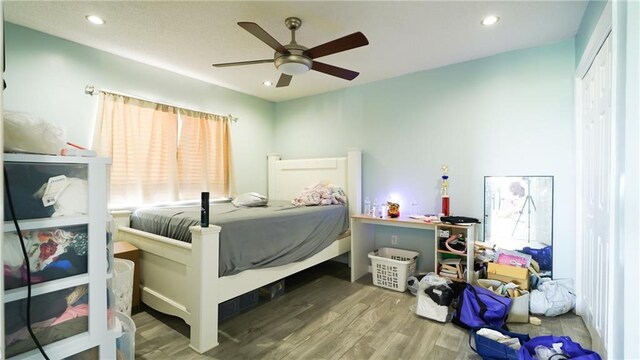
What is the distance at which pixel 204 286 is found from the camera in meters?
1.86

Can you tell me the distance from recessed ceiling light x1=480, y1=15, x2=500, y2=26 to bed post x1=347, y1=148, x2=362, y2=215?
1833 mm

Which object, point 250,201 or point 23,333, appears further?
point 250,201

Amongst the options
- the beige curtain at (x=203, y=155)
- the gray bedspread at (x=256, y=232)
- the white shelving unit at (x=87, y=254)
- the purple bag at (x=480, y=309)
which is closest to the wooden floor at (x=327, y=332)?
the purple bag at (x=480, y=309)

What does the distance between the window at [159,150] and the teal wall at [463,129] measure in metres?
1.54

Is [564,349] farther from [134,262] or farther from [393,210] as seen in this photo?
[134,262]

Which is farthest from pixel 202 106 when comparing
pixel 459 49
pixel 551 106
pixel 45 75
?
pixel 551 106

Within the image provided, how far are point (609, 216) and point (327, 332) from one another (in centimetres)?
188

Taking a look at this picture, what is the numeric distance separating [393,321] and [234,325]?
1305mm

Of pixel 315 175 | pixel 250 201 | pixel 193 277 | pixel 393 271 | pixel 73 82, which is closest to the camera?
pixel 193 277

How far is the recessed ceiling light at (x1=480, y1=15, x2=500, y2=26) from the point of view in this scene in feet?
7.22

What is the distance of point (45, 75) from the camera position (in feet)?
8.18

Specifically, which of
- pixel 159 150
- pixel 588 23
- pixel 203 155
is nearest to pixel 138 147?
pixel 159 150

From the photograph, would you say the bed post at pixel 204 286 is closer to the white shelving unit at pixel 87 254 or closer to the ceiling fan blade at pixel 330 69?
the white shelving unit at pixel 87 254

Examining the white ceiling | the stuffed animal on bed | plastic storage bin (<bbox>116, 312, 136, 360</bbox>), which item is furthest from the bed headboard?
plastic storage bin (<bbox>116, 312, 136, 360</bbox>)
